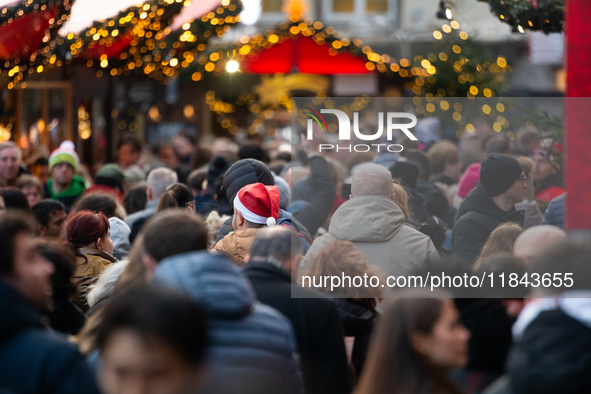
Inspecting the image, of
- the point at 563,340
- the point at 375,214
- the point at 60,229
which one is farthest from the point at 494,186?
the point at 60,229

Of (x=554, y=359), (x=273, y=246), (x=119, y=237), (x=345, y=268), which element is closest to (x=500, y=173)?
(x=345, y=268)

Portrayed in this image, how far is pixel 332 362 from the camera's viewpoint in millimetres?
3420

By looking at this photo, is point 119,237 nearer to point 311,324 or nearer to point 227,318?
point 311,324

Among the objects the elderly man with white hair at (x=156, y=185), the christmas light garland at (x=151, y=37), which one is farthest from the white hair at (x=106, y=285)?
the christmas light garland at (x=151, y=37)

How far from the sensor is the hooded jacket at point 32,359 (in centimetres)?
237

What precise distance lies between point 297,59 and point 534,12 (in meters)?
10.1

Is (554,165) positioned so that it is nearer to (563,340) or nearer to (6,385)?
(563,340)

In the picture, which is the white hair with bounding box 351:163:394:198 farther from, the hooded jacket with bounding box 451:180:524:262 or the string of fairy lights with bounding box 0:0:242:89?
the string of fairy lights with bounding box 0:0:242:89

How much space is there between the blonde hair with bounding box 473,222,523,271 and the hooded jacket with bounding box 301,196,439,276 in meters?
0.30

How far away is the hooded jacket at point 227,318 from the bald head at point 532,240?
5.51 ft

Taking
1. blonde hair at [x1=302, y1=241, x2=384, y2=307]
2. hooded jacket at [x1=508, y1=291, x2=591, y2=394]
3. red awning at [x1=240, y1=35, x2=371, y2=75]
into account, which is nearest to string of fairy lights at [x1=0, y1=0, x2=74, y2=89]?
blonde hair at [x1=302, y1=241, x2=384, y2=307]

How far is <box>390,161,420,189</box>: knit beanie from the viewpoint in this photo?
4906mm

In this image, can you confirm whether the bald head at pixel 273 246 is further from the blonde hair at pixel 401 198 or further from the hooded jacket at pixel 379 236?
the blonde hair at pixel 401 198

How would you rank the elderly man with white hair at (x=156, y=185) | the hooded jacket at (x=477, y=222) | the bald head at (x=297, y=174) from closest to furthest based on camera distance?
the hooded jacket at (x=477, y=222)
the bald head at (x=297, y=174)
the elderly man with white hair at (x=156, y=185)
